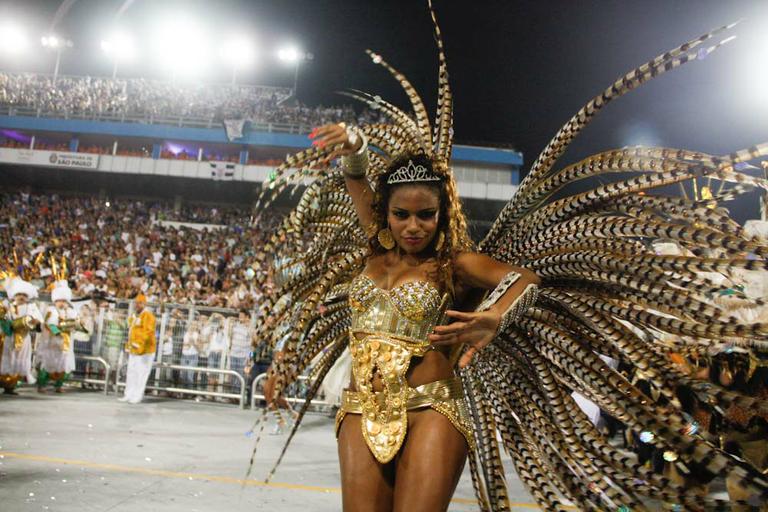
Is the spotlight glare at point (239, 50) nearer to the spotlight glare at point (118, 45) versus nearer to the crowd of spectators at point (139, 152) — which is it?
the spotlight glare at point (118, 45)

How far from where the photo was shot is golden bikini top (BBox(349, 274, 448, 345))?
96.9 inches

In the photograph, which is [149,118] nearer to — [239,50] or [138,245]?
[239,50]

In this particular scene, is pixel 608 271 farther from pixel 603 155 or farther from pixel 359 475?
pixel 359 475

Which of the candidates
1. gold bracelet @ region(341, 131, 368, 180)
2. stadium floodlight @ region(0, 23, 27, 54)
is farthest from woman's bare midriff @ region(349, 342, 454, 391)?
stadium floodlight @ region(0, 23, 27, 54)

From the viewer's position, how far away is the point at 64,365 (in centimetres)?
1109

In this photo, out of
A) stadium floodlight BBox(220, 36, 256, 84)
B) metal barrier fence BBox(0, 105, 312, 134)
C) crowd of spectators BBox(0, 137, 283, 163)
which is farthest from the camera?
stadium floodlight BBox(220, 36, 256, 84)

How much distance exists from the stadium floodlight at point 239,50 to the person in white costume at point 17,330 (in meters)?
25.7

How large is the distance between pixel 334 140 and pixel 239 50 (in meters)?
34.2

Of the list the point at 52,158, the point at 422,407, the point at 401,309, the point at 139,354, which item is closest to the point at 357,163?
the point at 401,309

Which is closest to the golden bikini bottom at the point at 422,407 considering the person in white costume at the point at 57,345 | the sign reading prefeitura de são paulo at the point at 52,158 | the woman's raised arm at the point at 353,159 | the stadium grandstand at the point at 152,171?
the woman's raised arm at the point at 353,159

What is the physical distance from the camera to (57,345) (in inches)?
434

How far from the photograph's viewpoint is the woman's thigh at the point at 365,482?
93.4 inches

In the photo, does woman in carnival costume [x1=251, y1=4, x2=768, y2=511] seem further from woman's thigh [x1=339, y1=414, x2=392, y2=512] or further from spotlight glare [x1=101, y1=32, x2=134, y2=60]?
spotlight glare [x1=101, y1=32, x2=134, y2=60]

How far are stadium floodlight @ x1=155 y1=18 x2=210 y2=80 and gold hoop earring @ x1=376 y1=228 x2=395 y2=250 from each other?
34164mm
